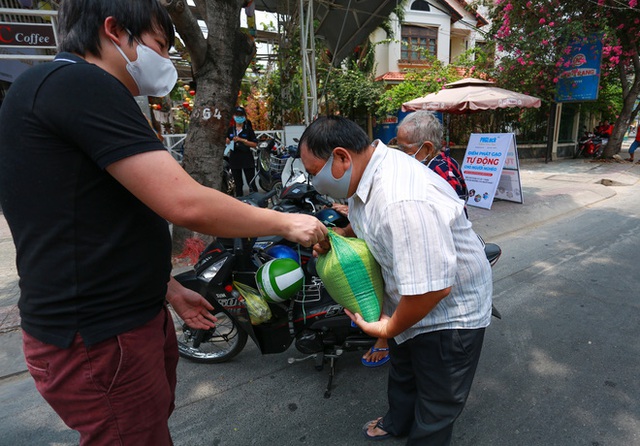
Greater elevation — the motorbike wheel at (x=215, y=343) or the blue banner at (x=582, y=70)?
the blue banner at (x=582, y=70)

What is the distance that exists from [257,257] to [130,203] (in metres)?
1.46

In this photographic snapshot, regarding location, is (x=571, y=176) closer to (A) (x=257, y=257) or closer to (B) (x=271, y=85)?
(B) (x=271, y=85)

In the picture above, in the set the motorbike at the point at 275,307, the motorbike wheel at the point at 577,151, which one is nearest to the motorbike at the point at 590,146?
the motorbike wheel at the point at 577,151

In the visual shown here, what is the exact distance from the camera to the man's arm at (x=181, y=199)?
884 millimetres

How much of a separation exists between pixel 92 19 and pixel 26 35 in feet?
13.7

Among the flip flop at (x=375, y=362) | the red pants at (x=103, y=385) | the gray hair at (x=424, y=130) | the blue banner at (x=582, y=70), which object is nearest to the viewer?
the red pants at (x=103, y=385)

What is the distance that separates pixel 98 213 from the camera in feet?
3.06

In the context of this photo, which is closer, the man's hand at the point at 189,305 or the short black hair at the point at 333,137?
the short black hair at the point at 333,137

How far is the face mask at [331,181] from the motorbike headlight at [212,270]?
3.53 feet

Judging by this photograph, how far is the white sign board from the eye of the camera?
6402mm

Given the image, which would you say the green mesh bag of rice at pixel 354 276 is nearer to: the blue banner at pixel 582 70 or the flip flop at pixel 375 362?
the flip flop at pixel 375 362

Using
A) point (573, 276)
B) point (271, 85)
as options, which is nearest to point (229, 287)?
point (573, 276)

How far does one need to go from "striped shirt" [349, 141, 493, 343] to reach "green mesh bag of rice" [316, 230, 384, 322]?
0.04 metres

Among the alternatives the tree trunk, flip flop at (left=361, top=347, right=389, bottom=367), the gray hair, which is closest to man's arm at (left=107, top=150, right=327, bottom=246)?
flip flop at (left=361, top=347, right=389, bottom=367)
